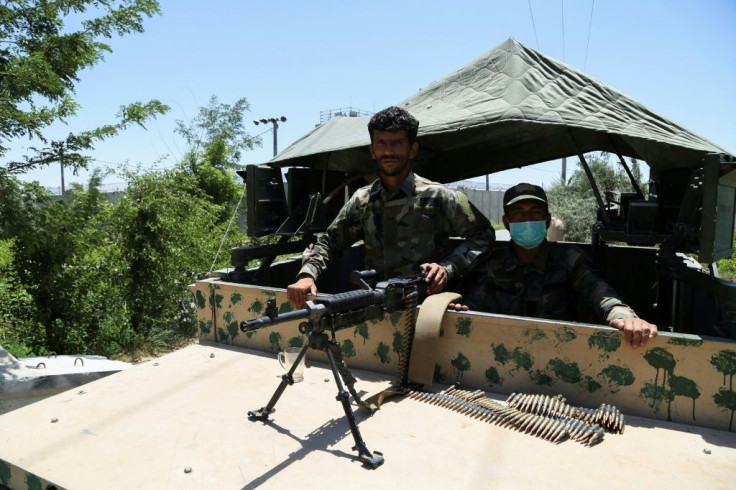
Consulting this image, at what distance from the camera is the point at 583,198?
21.8 meters

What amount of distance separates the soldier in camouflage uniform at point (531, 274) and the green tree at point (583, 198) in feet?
52.4

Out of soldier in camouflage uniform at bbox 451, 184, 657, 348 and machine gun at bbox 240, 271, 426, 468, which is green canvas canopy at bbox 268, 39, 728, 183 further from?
machine gun at bbox 240, 271, 426, 468

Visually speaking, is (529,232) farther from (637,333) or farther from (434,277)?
(637,333)

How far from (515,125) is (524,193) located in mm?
510

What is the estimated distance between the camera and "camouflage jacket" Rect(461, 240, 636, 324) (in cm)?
326

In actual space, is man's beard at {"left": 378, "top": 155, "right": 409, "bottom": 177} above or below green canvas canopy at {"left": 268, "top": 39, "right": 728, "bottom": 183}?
below

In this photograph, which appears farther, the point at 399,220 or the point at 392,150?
the point at 399,220

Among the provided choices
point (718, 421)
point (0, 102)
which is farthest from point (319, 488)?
point (0, 102)

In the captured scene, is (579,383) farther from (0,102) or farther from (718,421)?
(0,102)

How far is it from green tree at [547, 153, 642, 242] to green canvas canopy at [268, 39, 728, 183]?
1491 centimetres

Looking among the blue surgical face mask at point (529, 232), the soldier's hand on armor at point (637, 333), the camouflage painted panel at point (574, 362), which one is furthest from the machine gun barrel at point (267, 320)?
the blue surgical face mask at point (529, 232)

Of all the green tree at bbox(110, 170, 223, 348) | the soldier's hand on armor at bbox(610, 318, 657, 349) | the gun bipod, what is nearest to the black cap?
the soldier's hand on armor at bbox(610, 318, 657, 349)

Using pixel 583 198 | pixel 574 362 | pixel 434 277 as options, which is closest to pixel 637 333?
pixel 574 362

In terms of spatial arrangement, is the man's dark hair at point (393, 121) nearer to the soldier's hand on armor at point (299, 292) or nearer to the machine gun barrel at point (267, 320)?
the soldier's hand on armor at point (299, 292)
